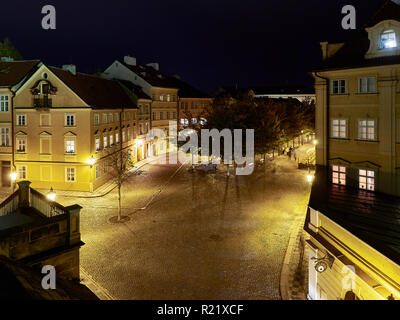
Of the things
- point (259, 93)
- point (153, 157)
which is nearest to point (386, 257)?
point (153, 157)

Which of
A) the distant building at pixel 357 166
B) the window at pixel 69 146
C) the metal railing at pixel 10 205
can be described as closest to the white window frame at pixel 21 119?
the window at pixel 69 146

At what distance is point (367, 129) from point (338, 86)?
2.93 metres

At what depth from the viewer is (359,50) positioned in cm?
1898

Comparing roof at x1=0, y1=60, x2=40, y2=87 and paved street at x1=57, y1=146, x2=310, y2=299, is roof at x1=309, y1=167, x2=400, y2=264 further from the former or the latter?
roof at x1=0, y1=60, x2=40, y2=87

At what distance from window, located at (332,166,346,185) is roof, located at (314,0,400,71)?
5.53m

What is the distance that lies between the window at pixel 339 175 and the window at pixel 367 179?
3.45ft

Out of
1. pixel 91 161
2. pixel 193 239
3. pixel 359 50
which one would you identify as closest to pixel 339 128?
pixel 359 50

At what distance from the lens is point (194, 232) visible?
21391mm

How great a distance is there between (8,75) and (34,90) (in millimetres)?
4426

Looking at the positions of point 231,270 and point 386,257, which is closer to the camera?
point 386,257

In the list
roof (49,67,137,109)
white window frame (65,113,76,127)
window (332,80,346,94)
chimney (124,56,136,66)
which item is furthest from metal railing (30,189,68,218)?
A: chimney (124,56,136,66)

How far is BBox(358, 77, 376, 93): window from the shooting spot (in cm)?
1773
